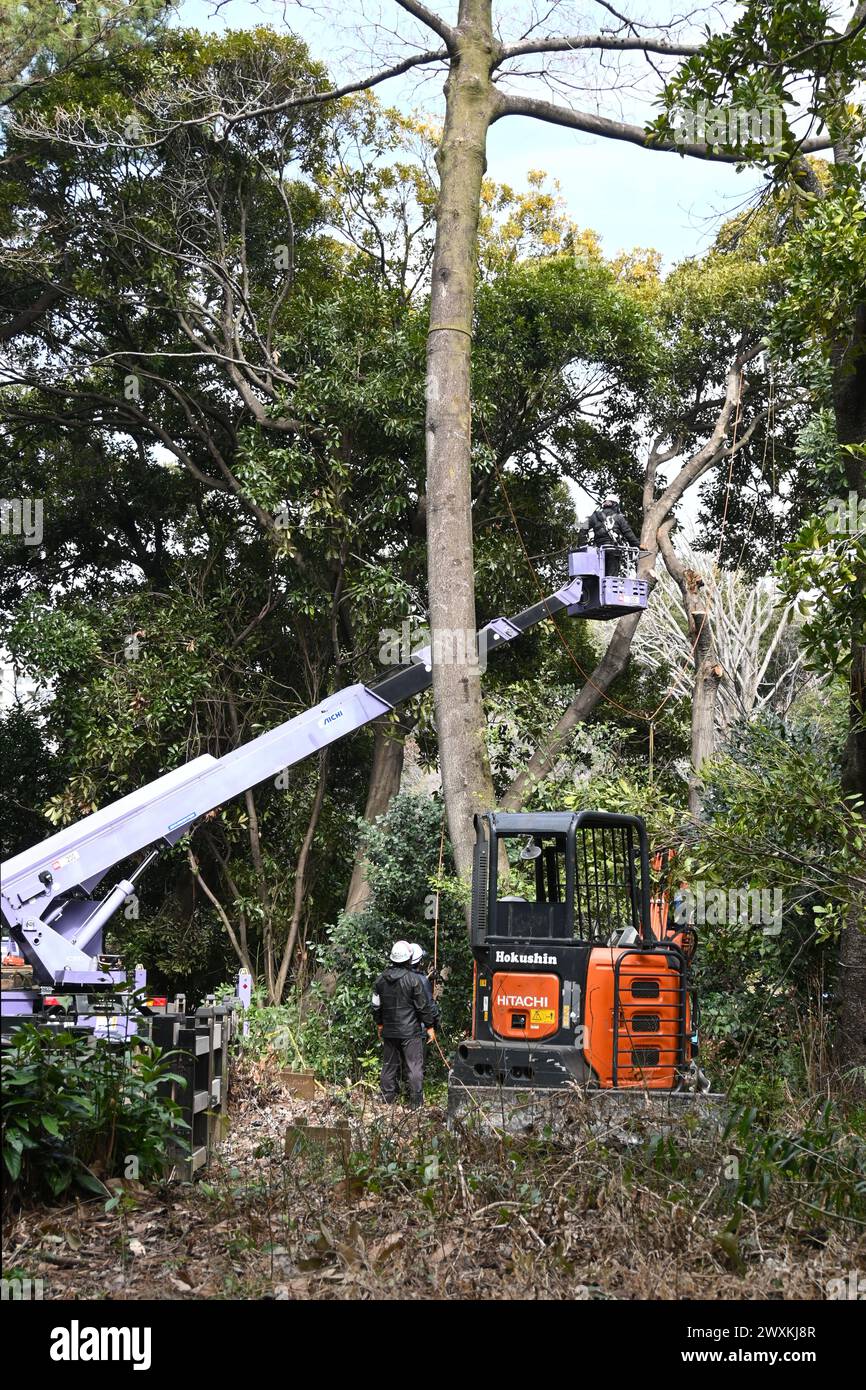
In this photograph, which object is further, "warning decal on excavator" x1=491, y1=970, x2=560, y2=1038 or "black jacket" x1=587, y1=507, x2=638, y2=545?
"black jacket" x1=587, y1=507, x2=638, y2=545

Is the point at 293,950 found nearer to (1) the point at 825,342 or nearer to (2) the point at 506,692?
(2) the point at 506,692

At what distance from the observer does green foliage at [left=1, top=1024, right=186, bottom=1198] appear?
5531 mm

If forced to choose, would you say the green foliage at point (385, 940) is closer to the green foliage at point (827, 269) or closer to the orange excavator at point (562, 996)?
the orange excavator at point (562, 996)

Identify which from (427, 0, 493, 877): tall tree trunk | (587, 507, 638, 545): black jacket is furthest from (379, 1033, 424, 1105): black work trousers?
(587, 507, 638, 545): black jacket

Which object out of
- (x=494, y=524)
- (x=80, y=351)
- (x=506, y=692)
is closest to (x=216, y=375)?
(x=80, y=351)

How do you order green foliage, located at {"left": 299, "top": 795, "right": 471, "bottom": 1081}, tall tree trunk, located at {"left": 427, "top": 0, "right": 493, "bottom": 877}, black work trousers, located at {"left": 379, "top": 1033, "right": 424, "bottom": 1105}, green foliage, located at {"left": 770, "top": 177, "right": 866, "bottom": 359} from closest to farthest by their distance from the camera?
green foliage, located at {"left": 770, "top": 177, "right": 866, "bottom": 359} < black work trousers, located at {"left": 379, "top": 1033, "right": 424, "bottom": 1105} < tall tree trunk, located at {"left": 427, "top": 0, "right": 493, "bottom": 877} < green foliage, located at {"left": 299, "top": 795, "right": 471, "bottom": 1081}

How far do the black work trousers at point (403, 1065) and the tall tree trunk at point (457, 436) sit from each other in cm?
165

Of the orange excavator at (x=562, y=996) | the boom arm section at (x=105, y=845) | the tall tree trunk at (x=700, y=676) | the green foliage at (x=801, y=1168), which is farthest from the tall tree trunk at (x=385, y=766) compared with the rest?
the green foliage at (x=801, y=1168)

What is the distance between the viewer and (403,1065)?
39.9ft

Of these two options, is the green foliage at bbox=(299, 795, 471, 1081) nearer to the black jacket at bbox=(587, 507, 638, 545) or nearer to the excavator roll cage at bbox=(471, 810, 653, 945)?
the excavator roll cage at bbox=(471, 810, 653, 945)

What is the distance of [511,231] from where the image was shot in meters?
29.7

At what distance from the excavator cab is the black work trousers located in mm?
3132

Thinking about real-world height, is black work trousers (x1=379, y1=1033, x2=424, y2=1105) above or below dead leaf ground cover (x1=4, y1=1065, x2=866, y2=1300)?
below
